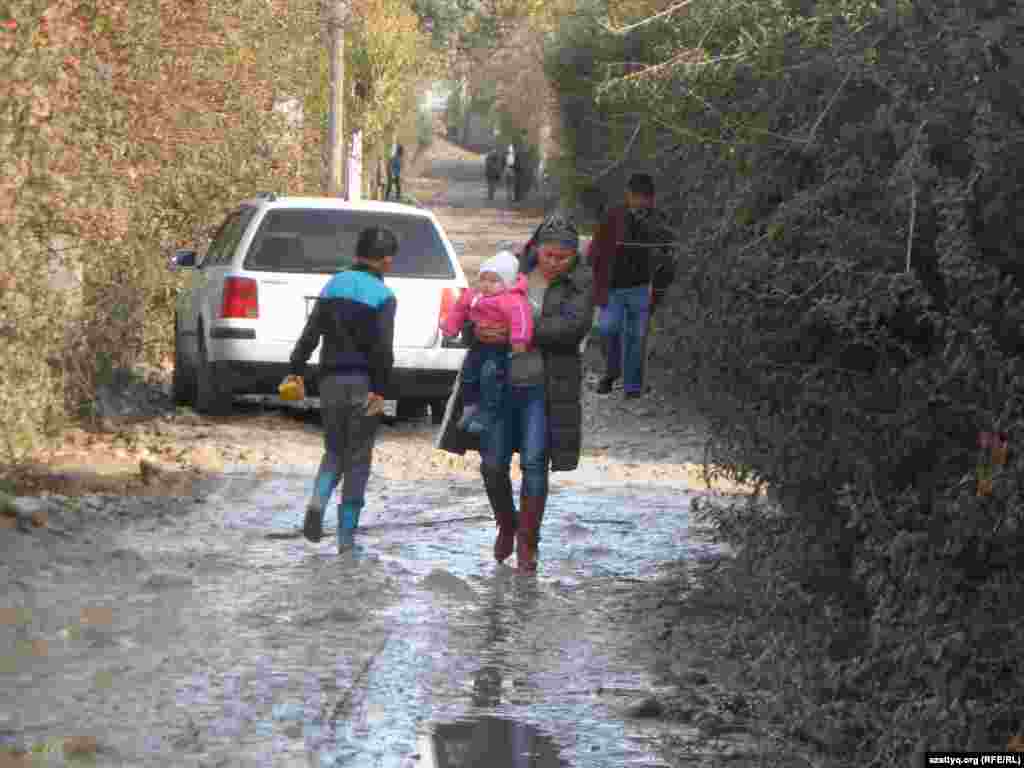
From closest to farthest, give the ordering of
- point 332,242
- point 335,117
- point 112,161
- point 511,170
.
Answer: point 112,161 < point 332,242 < point 335,117 < point 511,170

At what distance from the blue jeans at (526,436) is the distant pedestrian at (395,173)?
46.3m

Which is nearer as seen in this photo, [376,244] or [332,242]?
[376,244]

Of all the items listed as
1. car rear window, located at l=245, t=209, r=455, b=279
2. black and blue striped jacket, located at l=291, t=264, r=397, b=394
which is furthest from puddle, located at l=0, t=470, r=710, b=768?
car rear window, located at l=245, t=209, r=455, b=279

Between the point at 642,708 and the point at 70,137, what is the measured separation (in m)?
6.17

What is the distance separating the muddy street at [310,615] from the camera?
6.67 metres

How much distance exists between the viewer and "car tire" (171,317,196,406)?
54.4 feet

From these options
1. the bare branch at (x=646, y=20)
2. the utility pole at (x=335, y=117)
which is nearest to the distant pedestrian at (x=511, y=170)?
the utility pole at (x=335, y=117)

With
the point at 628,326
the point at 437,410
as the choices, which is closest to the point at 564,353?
the point at 437,410

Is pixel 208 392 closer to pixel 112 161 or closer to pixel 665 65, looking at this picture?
pixel 112 161

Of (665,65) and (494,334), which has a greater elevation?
(665,65)

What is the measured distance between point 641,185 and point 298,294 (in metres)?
2.74

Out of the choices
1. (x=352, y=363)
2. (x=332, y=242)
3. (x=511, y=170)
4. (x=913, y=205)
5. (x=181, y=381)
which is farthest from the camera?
(x=511, y=170)

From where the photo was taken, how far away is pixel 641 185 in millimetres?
14414

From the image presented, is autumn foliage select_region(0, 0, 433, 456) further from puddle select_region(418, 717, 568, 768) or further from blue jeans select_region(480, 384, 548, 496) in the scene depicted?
puddle select_region(418, 717, 568, 768)
